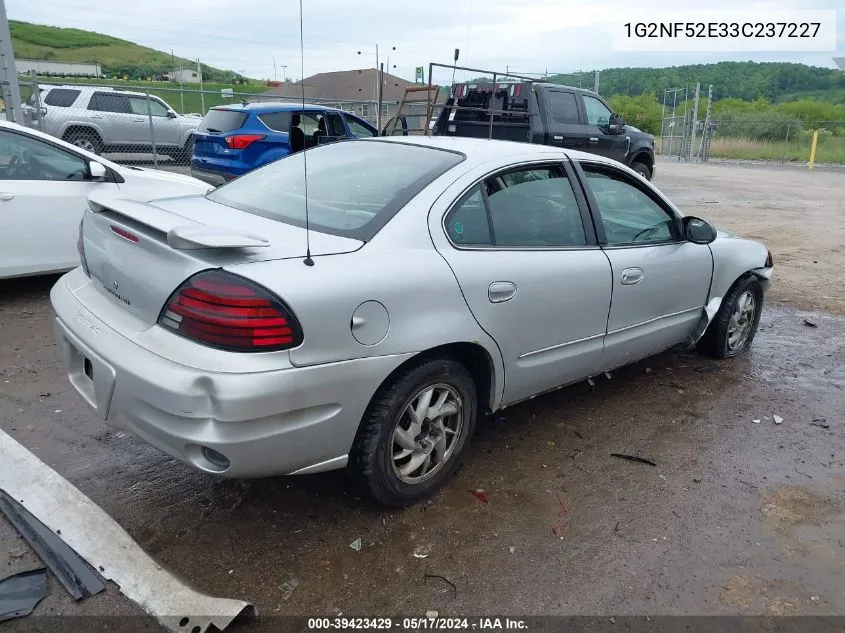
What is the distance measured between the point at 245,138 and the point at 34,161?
494 cm

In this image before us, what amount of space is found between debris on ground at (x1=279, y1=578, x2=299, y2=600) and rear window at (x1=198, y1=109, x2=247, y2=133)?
9.22 meters

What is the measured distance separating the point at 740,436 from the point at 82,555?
334 cm

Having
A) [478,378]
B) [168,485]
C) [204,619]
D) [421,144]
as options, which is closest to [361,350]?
[478,378]

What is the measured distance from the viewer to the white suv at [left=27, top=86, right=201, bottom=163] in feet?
47.5

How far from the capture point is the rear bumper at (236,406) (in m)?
2.31

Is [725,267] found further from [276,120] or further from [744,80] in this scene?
[744,80]

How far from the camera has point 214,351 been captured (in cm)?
236

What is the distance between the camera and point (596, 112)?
1192 centimetres

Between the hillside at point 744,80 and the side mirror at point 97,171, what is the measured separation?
164 ft

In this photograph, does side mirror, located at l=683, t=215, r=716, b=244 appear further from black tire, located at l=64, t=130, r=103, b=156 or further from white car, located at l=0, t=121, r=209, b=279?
black tire, located at l=64, t=130, r=103, b=156

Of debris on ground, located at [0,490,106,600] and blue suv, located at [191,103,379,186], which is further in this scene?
blue suv, located at [191,103,379,186]

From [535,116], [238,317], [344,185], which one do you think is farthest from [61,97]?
[238,317]

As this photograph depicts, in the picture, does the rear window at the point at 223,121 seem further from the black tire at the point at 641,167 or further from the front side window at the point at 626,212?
the front side window at the point at 626,212

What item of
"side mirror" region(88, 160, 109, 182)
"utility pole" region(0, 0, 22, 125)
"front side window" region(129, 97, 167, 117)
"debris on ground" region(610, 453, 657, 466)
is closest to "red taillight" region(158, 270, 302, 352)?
"debris on ground" region(610, 453, 657, 466)
